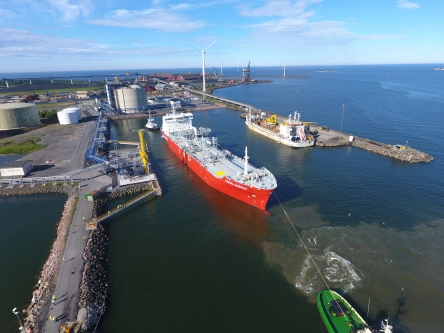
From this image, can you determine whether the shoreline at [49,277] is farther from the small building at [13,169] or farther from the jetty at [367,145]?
the jetty at [367,145]

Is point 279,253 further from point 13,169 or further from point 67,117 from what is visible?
point 67,117

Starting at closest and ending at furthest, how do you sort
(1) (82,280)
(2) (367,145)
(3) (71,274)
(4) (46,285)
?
(4) (46,285) < (1) (82,280) < (3) (71,274) < (2) (367,145)

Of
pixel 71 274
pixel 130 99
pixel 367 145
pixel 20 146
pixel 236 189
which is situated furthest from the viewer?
pixel 130 99

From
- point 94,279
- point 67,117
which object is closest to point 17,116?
point 67,117

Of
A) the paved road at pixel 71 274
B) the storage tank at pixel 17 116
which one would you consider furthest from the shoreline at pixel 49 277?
the storage tank at pixel 17 116

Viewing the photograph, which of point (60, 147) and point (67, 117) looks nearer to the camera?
point (60, 147)

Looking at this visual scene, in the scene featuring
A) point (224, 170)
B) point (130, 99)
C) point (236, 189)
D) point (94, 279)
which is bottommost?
point (94, 279)
